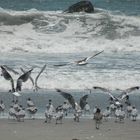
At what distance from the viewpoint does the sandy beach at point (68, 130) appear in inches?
590

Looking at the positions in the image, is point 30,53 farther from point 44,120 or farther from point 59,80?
point 44,120

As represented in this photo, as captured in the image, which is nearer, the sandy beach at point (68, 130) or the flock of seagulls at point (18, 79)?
the sandy beach at point (68, 130)

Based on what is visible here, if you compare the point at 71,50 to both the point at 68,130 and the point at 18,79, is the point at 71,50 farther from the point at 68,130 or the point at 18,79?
the point at 68,130

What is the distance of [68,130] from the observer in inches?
625

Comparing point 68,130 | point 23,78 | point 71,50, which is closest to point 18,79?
point 23,78

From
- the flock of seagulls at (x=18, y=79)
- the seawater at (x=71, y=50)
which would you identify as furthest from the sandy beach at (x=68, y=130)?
the flock of seagulls at (x=18, y=79)

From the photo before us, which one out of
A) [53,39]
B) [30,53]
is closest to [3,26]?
[53,39]

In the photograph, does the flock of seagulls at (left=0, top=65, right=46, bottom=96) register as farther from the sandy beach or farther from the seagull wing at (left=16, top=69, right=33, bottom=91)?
the sandy beach

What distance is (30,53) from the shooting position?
91.0ft

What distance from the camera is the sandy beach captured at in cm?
1499

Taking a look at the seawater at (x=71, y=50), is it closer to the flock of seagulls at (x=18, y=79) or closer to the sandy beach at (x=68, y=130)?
the flock of seagulls at (x=18, y=79)

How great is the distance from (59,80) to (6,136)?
681cm

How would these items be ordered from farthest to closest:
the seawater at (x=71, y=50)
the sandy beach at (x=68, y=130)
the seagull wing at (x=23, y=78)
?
1. the seawater at (x=71, y=50)
2. the seagull wing at (x=23, y=78)
3. the sandy beach at (x=68, y=130)

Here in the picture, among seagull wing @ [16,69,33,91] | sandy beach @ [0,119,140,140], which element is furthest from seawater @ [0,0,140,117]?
sandy beach @ [0,119,140,140]
